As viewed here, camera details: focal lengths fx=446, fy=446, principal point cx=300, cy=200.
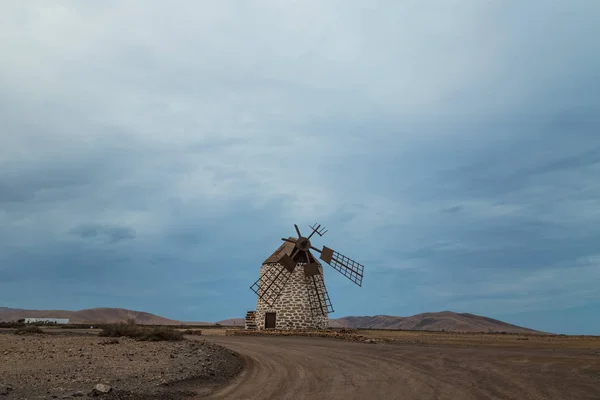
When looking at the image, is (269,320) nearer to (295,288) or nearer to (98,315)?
(295,288)

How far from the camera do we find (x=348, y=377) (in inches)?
548

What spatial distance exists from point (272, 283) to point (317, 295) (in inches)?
186

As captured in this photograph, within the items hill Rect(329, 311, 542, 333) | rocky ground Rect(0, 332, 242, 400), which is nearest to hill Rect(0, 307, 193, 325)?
hill Rect(329, 311, 542, 333)

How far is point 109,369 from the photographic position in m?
13.3

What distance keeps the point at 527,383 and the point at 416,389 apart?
12.1 feet

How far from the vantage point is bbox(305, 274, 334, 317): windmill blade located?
146 feet

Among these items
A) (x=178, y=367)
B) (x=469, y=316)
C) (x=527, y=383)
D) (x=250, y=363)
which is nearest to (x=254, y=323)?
(x=250, y=363)

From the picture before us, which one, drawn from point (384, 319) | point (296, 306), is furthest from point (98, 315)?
point (296, 306)

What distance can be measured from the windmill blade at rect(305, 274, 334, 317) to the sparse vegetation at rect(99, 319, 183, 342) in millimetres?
21010

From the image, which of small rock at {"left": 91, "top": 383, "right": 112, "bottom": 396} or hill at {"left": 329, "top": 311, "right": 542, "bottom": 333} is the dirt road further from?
hill at {"left": 329, "top": 311, "right": 542, "bottom": 333}

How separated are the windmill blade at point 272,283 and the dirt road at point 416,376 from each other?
78.6 ft

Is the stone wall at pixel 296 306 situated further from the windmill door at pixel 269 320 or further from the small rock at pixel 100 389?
the small rock at pixel 100 389

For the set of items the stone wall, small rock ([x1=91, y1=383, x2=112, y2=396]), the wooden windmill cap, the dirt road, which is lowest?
the dirt road

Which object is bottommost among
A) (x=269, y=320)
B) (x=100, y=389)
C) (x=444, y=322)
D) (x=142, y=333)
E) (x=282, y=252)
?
(x=100, y=389)
